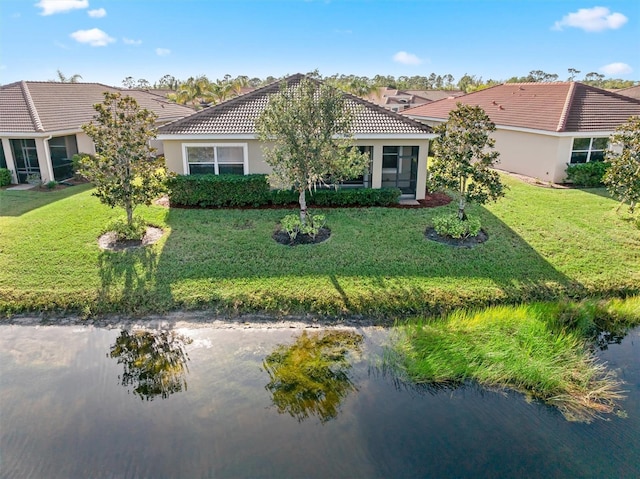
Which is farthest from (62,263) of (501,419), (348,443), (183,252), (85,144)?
(85,144)

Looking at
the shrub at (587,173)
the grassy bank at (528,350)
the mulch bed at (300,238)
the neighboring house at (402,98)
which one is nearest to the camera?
the grassy bank at (528,350)

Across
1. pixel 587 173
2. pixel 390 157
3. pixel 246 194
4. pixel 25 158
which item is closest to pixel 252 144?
pixel 246 194

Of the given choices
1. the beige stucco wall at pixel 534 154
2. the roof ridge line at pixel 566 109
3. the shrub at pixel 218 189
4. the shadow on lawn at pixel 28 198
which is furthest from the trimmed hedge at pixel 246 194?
the roof ridge line at pixel 566 109

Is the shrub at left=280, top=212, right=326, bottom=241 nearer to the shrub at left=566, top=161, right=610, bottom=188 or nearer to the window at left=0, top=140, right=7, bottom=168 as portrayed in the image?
the shrub at left=566, top=161, right=610, bottom=188

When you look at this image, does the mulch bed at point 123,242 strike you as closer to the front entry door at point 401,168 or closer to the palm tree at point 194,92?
the front entry door at point 401,168

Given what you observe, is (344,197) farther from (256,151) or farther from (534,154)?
(534,154)

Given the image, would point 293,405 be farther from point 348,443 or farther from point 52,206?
point 52,206
